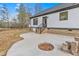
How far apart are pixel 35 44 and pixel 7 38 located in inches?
17.4

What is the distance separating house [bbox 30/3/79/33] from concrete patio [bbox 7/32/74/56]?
5.3 inches

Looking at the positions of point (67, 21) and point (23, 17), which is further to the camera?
point (23, 17)

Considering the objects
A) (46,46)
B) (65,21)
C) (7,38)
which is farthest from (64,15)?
(7,38)

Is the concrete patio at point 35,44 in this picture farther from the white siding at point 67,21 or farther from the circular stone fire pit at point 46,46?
the white siding at point 67,21

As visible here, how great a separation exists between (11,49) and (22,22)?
46cm

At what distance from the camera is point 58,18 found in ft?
8.59

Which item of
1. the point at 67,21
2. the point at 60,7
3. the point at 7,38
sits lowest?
the point at 7,38

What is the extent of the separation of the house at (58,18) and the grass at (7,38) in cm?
27

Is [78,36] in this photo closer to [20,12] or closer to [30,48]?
[30,48]

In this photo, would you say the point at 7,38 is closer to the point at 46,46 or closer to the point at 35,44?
the point at 35,44

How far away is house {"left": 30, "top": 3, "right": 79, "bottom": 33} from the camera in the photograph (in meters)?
2.48

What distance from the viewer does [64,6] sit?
2525 millimetres

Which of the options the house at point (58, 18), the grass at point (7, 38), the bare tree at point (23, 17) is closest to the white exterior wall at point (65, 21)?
the house at point (58, 18)

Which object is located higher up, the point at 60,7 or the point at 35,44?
the point at 60,7
